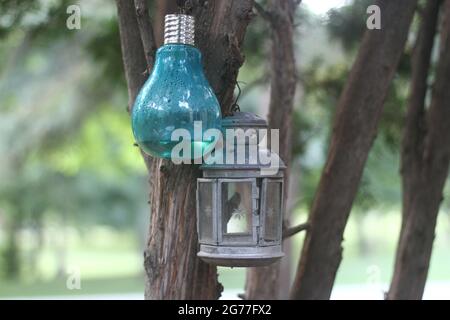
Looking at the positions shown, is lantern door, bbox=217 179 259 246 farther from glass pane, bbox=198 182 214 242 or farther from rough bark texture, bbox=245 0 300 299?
rough bark texture, bbox=245 0 300 299

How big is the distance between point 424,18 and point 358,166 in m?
1.19

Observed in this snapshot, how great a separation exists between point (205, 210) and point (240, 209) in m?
0.12

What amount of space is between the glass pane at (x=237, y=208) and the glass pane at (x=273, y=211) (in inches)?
2.4

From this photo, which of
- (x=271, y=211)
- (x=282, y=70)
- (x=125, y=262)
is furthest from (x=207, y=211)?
(x=125, y=262)

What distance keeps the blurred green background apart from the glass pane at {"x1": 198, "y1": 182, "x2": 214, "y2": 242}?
1.88 ft

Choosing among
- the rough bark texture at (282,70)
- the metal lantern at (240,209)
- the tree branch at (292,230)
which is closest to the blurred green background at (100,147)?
the rough bark texture at (282,70)

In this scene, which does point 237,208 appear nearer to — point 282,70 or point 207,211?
point 207,211

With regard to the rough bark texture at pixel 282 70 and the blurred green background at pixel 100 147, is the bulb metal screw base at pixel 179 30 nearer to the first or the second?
the blurred green background at pixel 100 147

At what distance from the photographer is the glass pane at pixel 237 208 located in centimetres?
229

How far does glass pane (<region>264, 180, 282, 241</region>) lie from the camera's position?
230 centimetres

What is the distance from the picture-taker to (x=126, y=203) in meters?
16.9

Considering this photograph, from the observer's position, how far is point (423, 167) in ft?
12.6
